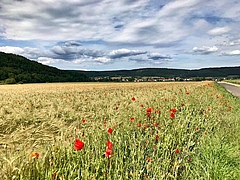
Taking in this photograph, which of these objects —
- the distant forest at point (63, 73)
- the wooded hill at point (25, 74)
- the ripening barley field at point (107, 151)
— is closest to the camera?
the ripening barley field at point (107, 151)

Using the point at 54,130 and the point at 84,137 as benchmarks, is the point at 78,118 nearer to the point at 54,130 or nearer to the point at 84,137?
the point at 54,130

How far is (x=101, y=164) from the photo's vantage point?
3414mm

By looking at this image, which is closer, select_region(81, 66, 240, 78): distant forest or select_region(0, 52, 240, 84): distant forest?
select_region(0, 52, 240, 84): distant forest

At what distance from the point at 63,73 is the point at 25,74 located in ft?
74.4

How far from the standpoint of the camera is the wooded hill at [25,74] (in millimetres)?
62803

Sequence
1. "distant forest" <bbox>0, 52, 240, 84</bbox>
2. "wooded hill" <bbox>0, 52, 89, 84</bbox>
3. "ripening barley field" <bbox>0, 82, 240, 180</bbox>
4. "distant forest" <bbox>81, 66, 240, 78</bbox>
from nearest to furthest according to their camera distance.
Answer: "ripening barley field" <bbox>0, 82, 240, 180</bbox> < "wooded hill" <bbox>0, 52, 89, 84</bbox> < "distant forest" <bbox>0, 52, 240, 84</bbox> < "distant forest" <bbox>81, 66, 240, 78</bbox>

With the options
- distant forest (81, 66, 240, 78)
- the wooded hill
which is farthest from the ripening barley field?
distant forest (81, 66, 240, 78)

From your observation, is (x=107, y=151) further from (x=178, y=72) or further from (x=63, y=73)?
(x=178, y=72)

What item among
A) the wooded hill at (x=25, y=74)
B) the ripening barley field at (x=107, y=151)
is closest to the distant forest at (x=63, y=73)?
the wooded hill at (x=25, y=74)

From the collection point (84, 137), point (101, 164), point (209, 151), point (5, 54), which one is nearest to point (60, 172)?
point (101, 164)

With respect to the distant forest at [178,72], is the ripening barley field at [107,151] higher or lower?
lower

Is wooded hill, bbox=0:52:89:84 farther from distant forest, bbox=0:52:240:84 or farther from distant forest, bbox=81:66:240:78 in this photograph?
distant forest, bbox=81:66:240:78

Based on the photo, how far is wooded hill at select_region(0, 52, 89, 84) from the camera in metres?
62.8

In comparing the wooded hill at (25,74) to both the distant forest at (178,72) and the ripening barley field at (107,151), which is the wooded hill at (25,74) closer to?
the distant forest at (178,72)
